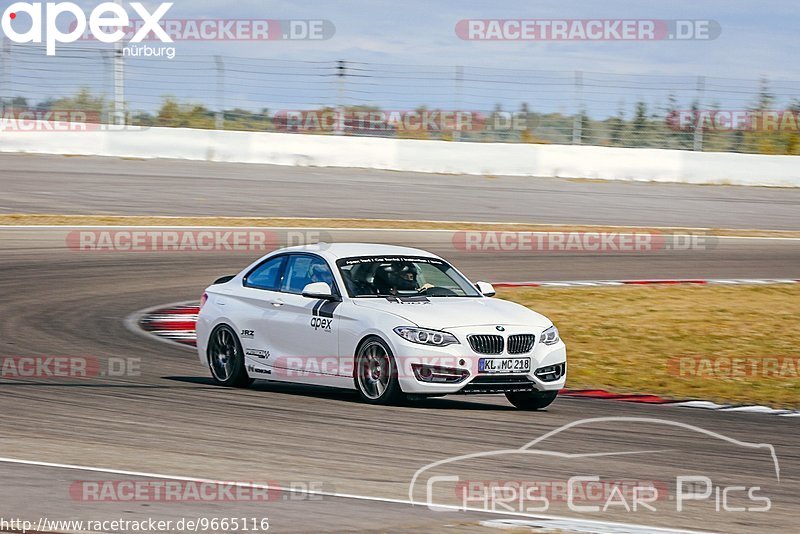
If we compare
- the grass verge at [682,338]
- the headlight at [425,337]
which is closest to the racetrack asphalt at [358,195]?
the grass verge at [682,338]

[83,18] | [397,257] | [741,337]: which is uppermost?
[83,18]

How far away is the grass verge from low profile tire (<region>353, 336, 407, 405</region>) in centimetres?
274

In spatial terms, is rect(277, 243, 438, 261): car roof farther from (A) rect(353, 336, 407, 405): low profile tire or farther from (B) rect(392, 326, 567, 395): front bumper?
(B) rect(392, 326, 567, 395): front bumper

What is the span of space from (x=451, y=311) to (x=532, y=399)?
95 cm

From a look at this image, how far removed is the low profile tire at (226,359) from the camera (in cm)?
1060

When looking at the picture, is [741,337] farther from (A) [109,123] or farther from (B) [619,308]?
(A) [109,123]

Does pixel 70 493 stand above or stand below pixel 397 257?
below

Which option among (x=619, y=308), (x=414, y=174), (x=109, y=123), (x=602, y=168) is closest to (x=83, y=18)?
(x=109, y=123)

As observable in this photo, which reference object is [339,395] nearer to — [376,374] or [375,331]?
[376,374]

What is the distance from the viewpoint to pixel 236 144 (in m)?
29.4

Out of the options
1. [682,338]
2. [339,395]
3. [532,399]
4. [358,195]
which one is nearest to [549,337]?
[532,399]

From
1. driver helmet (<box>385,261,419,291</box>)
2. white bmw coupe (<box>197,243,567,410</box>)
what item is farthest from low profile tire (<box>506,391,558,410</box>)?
driver helmet (<box>385,261,419,291</box>)

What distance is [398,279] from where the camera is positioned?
395 inches

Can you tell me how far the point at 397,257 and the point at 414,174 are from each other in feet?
62.7
